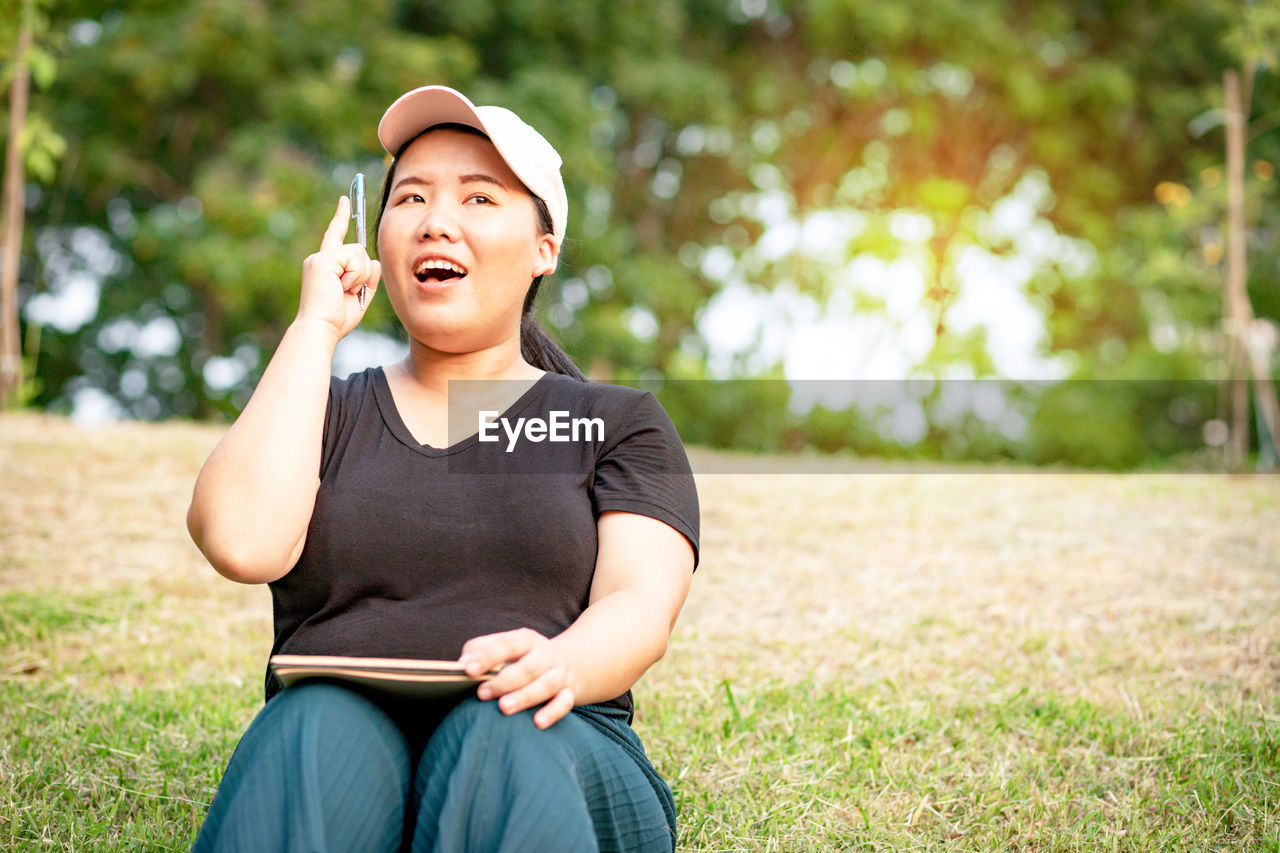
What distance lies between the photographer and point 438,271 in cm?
165

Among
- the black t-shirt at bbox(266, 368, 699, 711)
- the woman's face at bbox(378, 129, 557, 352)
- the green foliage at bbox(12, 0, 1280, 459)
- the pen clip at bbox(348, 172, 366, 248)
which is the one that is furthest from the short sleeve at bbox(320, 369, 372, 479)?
the green foliage at bbox(12, 0, 1280, 459)

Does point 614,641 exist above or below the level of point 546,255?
below

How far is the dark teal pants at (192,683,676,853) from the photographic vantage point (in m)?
1.23

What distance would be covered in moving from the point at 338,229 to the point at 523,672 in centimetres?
A: 77

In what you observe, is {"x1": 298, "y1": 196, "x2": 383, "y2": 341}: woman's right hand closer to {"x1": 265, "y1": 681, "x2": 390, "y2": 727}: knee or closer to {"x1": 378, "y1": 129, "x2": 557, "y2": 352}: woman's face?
{"x1": 378, "y1": 129, "x2": 557, "y2": 352}: woman's face

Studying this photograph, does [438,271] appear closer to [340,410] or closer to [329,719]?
[340,410]

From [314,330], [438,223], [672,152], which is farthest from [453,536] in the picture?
[672,152]

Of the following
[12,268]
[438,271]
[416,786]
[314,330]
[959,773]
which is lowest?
[959,773]

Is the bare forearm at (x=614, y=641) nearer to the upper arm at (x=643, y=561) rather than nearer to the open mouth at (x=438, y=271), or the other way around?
→ the upper arm at (x=643, y=561)

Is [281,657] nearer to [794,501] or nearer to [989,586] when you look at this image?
[989,586]

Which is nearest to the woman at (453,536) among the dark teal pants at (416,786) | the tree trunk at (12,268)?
the dark teal pants at (416,786)

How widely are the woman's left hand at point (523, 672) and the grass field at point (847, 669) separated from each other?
0.91 m

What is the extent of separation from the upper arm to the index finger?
1.93ft

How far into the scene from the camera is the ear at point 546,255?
1768 millimetres
